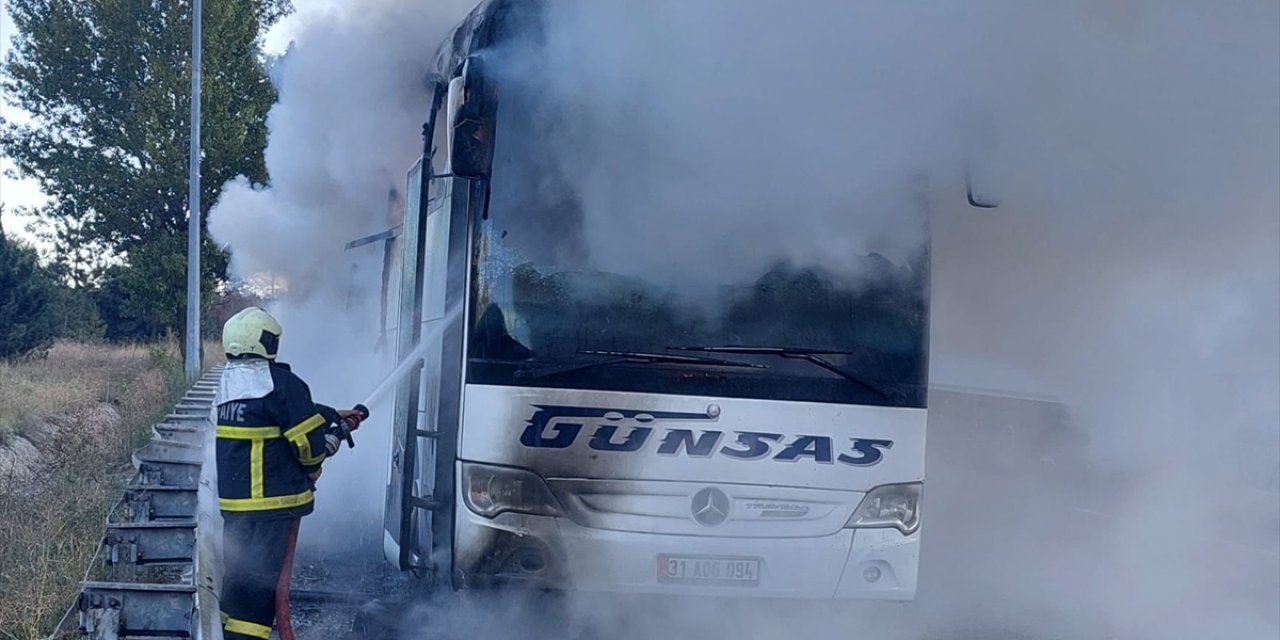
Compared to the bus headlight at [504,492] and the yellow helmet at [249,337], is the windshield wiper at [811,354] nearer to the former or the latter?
the bus headlight at [504,492]

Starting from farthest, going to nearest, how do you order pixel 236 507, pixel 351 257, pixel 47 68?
pixel 47 68
pixel 351 257
pixel 236 507

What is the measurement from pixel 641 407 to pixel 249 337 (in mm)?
1637

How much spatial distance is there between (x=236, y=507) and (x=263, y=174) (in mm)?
18389

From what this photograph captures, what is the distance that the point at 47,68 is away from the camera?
26.1m

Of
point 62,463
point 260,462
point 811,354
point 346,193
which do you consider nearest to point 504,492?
point 260,462

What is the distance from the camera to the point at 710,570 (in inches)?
195

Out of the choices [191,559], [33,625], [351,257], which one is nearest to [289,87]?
[351,257]

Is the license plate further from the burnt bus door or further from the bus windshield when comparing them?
the burnt bus door

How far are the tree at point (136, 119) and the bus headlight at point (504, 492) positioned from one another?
66.4ft

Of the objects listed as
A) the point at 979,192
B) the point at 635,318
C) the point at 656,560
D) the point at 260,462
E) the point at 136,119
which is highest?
the point at 136,119

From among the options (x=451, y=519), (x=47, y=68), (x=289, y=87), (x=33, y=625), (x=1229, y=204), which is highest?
(x=47, y=68)

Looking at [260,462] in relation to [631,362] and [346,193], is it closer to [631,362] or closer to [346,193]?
[631,362]

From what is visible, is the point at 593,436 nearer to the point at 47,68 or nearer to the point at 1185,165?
the point at 1185,165

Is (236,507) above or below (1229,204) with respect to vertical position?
below
